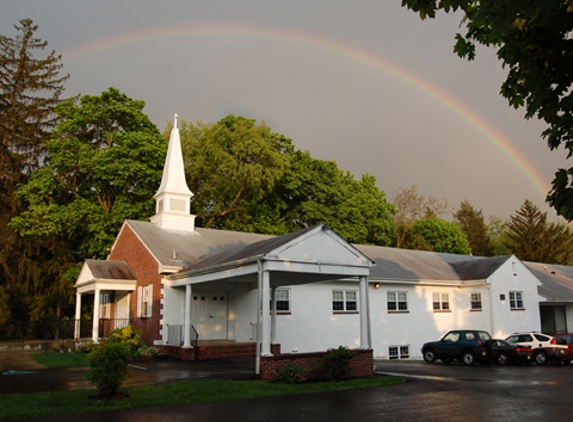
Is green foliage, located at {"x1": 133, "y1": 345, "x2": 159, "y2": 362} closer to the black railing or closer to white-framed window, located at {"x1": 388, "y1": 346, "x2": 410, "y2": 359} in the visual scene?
white-framed window, located at {"x1": 388, "y1": 346, "x2": 410, "y2": 359}

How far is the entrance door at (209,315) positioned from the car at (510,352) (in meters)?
12.0

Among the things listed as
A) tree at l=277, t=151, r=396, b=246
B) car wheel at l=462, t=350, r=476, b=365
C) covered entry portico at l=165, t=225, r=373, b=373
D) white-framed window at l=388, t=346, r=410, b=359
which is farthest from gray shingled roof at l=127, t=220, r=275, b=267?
tree at l=277, t=151, r=396, b=246

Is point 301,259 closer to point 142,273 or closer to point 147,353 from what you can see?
point 147,353

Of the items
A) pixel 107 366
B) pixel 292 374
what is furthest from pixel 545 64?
pixel 292 374

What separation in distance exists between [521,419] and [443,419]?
57.0 inches

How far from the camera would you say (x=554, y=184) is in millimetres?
5652

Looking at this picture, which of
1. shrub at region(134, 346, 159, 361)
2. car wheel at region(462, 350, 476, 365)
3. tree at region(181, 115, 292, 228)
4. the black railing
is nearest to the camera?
shrub at region(134, 346, 159, 361)

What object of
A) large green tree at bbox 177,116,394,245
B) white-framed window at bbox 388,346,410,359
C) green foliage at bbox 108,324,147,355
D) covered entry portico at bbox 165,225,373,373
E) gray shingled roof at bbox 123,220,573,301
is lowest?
white-framed window at bbox 388,346,410,359

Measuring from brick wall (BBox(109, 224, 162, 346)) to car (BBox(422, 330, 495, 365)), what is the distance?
12.1m

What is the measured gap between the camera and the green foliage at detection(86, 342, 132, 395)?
12.0m

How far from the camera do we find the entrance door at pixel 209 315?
81.2ft

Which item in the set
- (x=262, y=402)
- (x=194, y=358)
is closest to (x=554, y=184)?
(x=262, y=402)

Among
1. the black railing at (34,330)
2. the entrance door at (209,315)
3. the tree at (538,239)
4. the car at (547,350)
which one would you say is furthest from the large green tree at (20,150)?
the tree at (538,239)

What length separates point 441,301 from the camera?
29875mm
